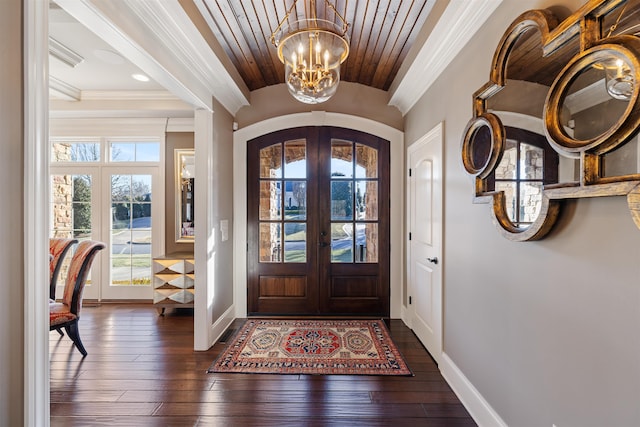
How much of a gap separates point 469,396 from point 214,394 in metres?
1.77

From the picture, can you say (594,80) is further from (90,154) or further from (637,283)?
(90,154)

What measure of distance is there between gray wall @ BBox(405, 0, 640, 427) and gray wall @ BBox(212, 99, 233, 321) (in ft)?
7.40

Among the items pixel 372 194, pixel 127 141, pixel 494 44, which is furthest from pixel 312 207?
pixel 127 141

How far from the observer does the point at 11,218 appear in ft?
3.81


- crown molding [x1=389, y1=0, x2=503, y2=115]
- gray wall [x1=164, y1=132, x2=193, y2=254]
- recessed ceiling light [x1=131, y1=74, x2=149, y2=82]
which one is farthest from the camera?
gray wall [x1=164, y1=132, x2=193, y2=254]

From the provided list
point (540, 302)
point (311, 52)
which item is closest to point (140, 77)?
point (311, 52)

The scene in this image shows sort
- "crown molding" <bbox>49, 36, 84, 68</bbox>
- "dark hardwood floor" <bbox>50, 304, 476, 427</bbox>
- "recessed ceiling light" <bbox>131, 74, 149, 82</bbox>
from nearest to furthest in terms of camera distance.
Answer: "dark hardwood floor" <bbox>50, 304, 476, 427</bbox> < "crown molding" <bbox>49, 36, 84, 68</bbox> < "recessed ceiling light" <bbox>131, 74, 149, 82</bbox>

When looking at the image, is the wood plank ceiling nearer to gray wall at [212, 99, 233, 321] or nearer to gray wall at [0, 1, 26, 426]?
gray wall at [212, 99, 233, 321]

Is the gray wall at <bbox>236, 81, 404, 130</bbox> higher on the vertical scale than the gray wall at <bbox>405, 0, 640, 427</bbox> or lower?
higher

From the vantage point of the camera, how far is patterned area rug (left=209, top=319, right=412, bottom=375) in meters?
2.65

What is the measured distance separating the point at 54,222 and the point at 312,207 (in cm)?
378

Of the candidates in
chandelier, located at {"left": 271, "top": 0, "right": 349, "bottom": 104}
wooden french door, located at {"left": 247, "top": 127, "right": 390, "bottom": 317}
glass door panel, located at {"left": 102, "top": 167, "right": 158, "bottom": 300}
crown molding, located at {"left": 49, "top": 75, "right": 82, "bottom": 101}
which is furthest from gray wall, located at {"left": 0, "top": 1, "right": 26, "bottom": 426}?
glass door panel, located at {"left": 102, "top": 167, "right": 158, "bottom": 300}

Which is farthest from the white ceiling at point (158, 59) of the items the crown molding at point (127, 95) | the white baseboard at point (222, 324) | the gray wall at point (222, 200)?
the white baseboard at point (222, 324)

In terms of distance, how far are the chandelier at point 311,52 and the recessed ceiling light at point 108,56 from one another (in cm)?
196
